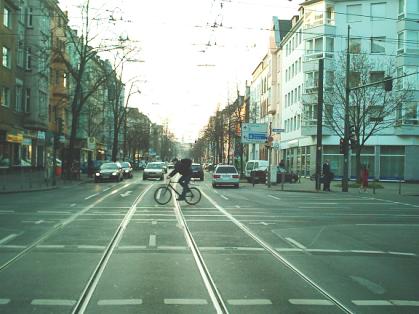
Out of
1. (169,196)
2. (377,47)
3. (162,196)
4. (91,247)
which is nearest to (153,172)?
(377,47)

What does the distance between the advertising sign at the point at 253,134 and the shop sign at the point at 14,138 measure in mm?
18799

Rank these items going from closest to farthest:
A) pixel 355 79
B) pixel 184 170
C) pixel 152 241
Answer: pixel 152 241 → pixel 184 170 → pixel 355 79

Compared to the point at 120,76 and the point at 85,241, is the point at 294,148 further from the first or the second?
the point at 85,241

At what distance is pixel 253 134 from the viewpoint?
1997 inches

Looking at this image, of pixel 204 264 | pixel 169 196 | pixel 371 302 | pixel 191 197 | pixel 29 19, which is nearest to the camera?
pixel 371 302

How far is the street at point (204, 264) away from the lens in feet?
21.4

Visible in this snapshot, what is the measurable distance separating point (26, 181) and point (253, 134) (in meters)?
21.0

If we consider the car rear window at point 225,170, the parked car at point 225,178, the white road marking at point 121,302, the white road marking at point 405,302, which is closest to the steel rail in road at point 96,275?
the white road marking at point 121,302

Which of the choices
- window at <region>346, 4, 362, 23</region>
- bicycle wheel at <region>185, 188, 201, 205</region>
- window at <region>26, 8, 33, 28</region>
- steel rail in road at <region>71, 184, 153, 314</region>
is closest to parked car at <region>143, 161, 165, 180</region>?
window at <region>26, 8, 33, 28</region>

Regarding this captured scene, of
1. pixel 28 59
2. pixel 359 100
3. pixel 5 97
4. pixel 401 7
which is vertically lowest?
pixel 359 100

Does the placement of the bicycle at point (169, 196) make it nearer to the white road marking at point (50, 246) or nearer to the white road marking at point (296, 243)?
the white road marking at point (296, 243)

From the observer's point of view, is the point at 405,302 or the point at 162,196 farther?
the point at 162,196

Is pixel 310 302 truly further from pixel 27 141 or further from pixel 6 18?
pixel 27 141

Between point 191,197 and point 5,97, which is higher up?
point 5,97
